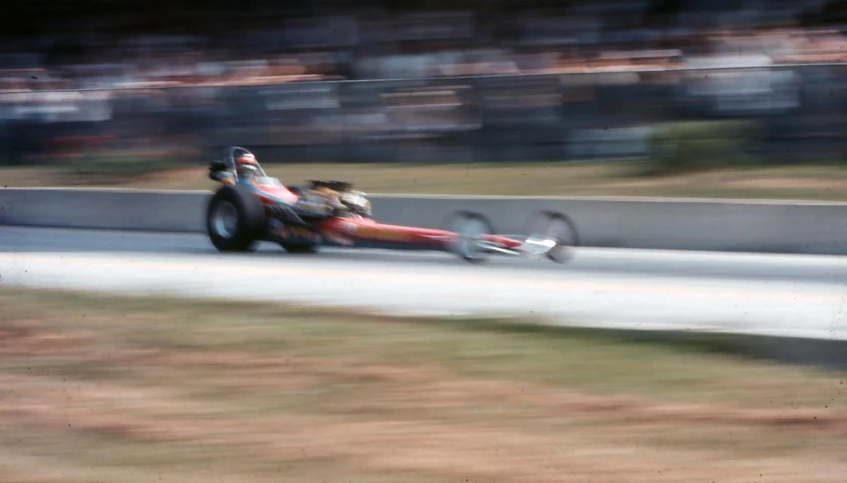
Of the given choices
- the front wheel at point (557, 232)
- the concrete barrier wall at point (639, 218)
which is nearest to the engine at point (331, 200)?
the front wheel at point (557, 232)

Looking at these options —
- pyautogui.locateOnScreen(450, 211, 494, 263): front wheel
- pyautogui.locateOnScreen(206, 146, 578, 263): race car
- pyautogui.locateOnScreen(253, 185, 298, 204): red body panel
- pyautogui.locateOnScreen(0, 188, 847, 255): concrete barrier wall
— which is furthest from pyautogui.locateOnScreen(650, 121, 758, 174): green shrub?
pyautogui.locateOnScreen(253, 185, 298, 204): red body panel

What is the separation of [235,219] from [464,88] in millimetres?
5671

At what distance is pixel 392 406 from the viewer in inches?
218

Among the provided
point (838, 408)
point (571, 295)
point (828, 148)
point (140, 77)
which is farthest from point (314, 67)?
point (838, 408)

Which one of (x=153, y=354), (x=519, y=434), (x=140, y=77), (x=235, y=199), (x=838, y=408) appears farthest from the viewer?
(x=140, y=77)

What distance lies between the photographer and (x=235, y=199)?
11703mm

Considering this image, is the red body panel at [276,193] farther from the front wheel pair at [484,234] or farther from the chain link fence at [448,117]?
the chain link fence at [448,117]

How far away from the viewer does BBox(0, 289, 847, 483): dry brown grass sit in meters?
4.75

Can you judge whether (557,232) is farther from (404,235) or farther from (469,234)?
(404,235)

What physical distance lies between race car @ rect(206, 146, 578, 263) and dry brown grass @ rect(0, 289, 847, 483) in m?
3.41

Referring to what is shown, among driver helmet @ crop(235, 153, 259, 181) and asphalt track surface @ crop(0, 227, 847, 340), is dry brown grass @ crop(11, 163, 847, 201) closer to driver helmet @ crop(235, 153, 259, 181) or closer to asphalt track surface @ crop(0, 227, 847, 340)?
asphalt track surface @ crop(0, 227, 847, 340)

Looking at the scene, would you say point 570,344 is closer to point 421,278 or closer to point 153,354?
point 153,354

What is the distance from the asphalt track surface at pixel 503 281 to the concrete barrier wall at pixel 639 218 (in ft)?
1.29

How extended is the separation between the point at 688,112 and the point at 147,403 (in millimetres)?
11437
